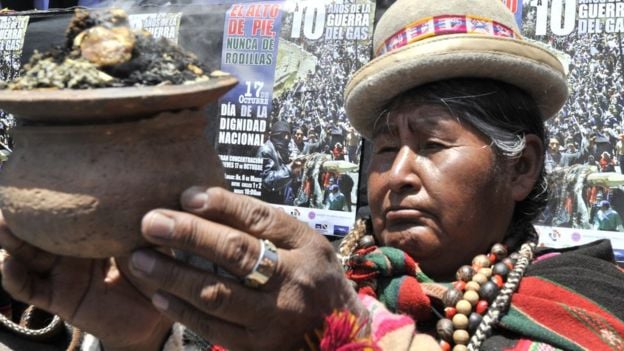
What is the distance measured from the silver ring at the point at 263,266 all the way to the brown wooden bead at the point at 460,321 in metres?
0.86

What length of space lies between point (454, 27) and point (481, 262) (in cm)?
73

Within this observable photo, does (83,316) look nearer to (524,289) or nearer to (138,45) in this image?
(138,45)

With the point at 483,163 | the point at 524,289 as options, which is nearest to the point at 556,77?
the point at 483,163

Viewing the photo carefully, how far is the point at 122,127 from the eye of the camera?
117 centimetres

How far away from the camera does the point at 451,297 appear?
6.34ft

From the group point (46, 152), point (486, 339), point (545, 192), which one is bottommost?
point (486, 339)

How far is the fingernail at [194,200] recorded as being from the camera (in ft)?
3.82

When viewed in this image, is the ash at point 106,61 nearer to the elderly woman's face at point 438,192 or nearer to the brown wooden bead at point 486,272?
the elderly woman's face at point 438,192

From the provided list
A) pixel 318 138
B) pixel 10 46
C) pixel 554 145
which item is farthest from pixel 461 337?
pixel 10 46

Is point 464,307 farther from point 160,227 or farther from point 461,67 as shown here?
point 160,227

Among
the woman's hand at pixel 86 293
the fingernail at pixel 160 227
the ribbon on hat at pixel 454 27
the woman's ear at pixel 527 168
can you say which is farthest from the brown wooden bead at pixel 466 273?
the fingernail at pixel 160 227

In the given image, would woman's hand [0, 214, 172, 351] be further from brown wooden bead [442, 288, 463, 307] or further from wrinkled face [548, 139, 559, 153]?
wrinkled face [548, 139, 559, 153]

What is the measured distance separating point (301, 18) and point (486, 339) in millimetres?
2743

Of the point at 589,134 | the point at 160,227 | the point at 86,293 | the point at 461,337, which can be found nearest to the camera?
the point at 160,227
